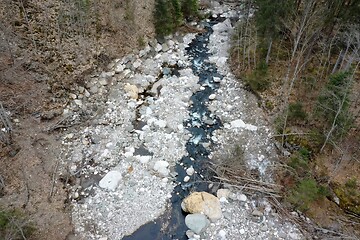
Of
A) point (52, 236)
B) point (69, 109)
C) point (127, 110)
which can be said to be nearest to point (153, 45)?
point (127, 110)

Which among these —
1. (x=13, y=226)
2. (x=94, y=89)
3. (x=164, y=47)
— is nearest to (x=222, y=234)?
(x=13, y=226)

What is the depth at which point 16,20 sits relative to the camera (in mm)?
Answer: 15844

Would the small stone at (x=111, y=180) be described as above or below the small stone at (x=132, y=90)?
below

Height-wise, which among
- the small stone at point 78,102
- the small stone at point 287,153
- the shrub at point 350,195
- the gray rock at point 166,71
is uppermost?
the small stone at point 78,102

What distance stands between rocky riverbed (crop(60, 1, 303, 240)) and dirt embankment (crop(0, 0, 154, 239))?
675mm

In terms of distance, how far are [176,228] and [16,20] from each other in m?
12.9

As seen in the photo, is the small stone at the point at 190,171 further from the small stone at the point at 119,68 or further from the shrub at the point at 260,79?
the small stone at the point at 119,68

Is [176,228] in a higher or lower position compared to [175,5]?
lower

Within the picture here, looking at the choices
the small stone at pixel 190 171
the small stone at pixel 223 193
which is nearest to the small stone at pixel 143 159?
the small stone at pixel 190 171

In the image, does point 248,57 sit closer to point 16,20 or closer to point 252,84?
point 252,84

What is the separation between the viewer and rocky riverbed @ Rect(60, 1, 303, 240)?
11898 mm

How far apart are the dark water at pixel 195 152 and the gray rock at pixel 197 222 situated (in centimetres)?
29

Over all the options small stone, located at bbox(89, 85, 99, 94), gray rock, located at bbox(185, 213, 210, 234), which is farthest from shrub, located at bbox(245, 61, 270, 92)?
small stone, located at bbox(89, 85, 99, 94)

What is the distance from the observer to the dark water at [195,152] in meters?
11.8
